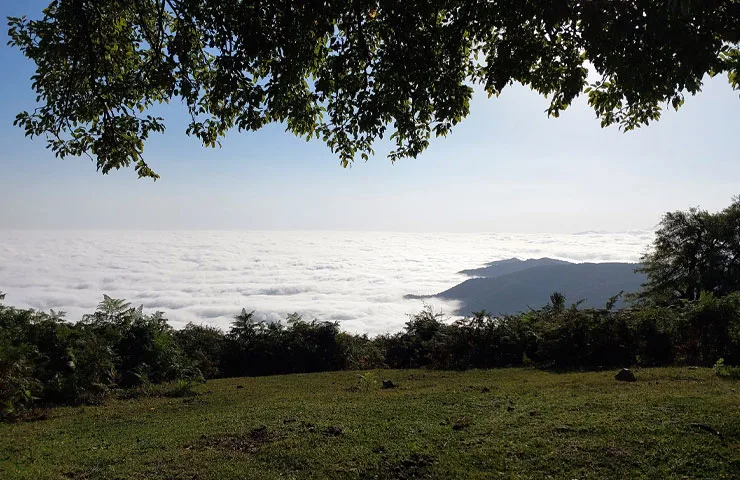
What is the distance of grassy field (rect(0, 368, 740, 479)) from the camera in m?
5.23

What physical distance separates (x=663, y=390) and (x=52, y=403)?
41.2 ft

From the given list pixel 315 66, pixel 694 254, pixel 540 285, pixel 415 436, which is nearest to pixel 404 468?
pixel 415 436

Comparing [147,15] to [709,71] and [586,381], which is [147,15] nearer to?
[709,71]

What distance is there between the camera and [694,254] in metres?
33.7

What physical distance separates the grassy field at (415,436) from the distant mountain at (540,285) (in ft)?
313

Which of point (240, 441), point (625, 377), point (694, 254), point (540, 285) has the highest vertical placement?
point (694, 254)

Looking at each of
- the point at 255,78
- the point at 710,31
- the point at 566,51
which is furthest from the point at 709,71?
the point at 255,78

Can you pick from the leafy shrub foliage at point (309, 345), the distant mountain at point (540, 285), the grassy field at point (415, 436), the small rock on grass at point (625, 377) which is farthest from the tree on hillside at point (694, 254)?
the distant mountain at point (540, 285)

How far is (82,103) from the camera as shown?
7953 mm

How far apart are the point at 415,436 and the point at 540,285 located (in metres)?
137

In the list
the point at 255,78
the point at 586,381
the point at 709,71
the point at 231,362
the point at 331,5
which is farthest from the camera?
the point at 231,362

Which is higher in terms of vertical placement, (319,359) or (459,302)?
(319,359)

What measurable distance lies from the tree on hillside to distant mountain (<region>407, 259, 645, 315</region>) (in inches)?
2489

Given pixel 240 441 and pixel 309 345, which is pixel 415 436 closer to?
pixel 240 441
